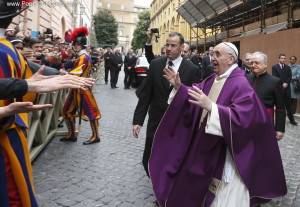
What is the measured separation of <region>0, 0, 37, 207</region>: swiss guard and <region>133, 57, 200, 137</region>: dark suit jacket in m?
1.81

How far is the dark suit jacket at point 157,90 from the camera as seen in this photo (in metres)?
3.79

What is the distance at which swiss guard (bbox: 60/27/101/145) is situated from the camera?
235 inches

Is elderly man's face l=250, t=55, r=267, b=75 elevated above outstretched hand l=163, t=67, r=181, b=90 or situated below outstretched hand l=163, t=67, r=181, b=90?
above

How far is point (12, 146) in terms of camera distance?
85.3 inches

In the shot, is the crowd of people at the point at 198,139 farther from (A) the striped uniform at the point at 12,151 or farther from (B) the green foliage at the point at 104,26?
(B) the green foliage at the point at 104,26

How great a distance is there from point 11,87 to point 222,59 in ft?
5.96

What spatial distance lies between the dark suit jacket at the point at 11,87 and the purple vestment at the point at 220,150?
4.83 ft

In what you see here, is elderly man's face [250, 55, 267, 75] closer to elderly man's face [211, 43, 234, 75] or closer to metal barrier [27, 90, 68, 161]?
elderly man's face [211, 43, 234, 75]

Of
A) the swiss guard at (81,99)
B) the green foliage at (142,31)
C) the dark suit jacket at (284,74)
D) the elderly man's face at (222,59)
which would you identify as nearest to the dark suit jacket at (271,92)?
the elderly man's face at (222,59)

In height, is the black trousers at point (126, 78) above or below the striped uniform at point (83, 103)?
above

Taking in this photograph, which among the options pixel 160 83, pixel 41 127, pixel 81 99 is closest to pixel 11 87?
pixel 160 83

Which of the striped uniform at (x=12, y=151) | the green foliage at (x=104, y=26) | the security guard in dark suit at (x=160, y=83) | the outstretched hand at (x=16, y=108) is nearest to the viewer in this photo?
the outstretched hand at (x=16, y=108)

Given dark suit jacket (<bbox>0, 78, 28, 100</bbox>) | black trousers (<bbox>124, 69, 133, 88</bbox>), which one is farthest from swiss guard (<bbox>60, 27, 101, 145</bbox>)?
black trousers (<bbox>124, 69, 133, 88</bbox>)

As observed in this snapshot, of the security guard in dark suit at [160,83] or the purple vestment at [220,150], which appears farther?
the security guard in dark suit at [160,83]
